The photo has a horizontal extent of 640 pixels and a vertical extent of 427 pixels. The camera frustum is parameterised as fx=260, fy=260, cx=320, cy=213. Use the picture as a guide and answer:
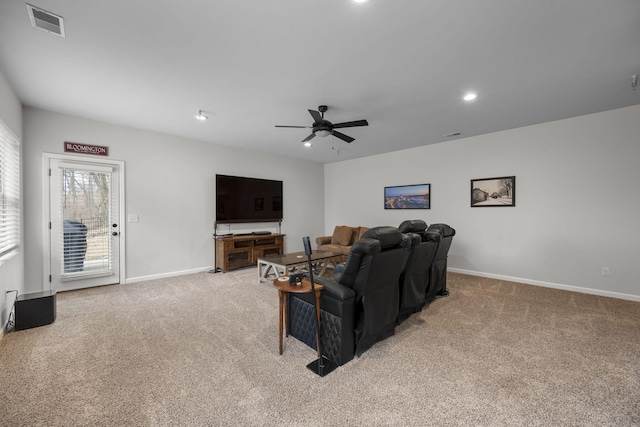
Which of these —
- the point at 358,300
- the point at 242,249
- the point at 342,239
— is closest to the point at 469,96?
the point at 358,300

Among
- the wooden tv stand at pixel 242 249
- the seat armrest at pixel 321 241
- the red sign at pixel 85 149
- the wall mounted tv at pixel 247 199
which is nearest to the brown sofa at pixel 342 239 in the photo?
the seat armrest at pixel 321 241

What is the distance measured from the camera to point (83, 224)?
4.11 m

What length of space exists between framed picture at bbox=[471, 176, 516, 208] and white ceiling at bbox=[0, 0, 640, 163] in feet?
3.73

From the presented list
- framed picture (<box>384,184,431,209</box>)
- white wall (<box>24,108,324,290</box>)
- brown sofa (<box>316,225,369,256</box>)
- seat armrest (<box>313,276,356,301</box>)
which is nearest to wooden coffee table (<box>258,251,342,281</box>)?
brown sofa (<box>316,225,369,256</box>)

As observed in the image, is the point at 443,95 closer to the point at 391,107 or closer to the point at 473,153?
the point at 391,107

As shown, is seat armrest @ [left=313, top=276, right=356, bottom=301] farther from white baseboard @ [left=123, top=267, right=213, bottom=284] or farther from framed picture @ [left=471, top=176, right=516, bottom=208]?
framed picture @ [left=471, top=176, right=516, bottom=208]

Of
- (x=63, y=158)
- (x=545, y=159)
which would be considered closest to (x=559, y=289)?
(x=545, y=159)

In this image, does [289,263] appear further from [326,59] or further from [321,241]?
[326,59]

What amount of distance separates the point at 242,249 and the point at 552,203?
18.5 feet

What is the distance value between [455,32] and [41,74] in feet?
13.6

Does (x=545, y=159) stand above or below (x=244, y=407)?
above

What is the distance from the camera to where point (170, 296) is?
387 centimetres

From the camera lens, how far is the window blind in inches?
111

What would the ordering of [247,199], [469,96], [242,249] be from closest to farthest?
[469,96] → [242,249] → [247,199]
